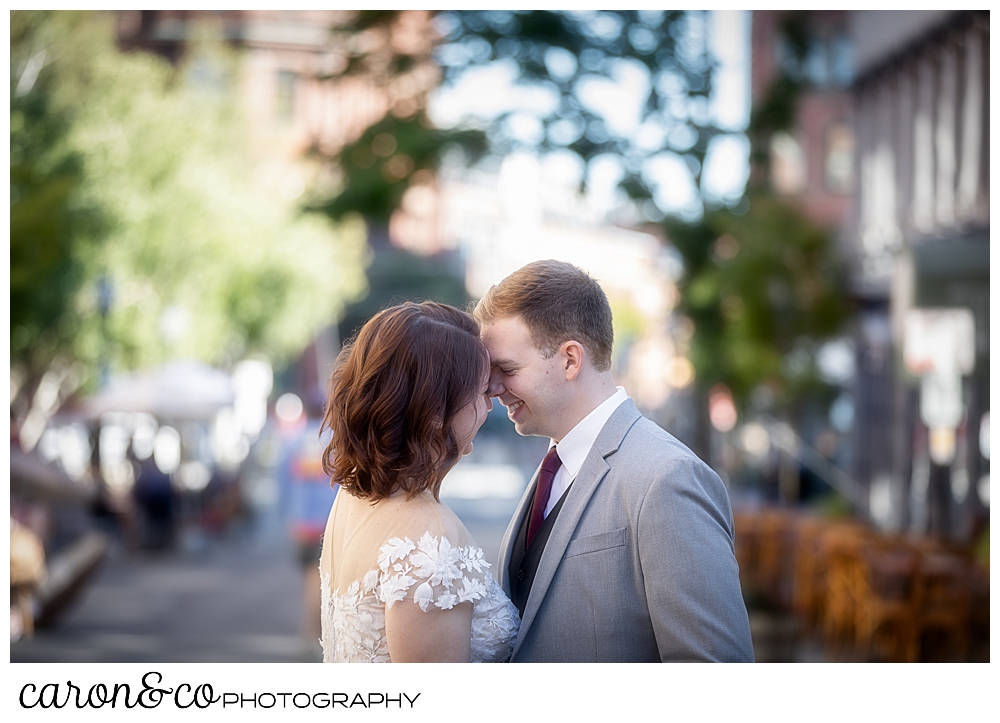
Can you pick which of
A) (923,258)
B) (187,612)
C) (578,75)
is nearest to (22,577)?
(187,612)

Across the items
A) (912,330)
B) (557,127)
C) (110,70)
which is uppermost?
(110,70)

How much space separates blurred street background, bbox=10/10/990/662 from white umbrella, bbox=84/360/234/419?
6 centimetres

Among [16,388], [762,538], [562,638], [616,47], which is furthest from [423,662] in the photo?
[16,388]

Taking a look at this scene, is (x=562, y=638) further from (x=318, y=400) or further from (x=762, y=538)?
(x=762, y=538)

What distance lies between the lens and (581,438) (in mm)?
2920

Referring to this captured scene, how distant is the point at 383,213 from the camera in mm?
9672

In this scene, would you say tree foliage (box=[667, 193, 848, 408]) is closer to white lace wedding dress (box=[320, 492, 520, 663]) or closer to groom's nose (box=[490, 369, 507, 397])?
groom's nose (box=[490, 369, 507, 397])

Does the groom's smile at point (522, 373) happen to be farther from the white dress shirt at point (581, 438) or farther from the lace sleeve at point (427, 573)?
the lace sleeve at point (427, 573)

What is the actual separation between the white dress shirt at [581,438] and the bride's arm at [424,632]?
0.56 m

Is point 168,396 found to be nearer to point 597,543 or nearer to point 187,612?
point 187,612

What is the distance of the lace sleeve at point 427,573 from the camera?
8.02 feet

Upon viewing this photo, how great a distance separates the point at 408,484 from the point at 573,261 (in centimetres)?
122

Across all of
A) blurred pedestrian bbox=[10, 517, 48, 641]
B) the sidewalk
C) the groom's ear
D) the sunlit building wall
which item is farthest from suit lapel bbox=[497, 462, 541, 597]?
the sunlit building wall
